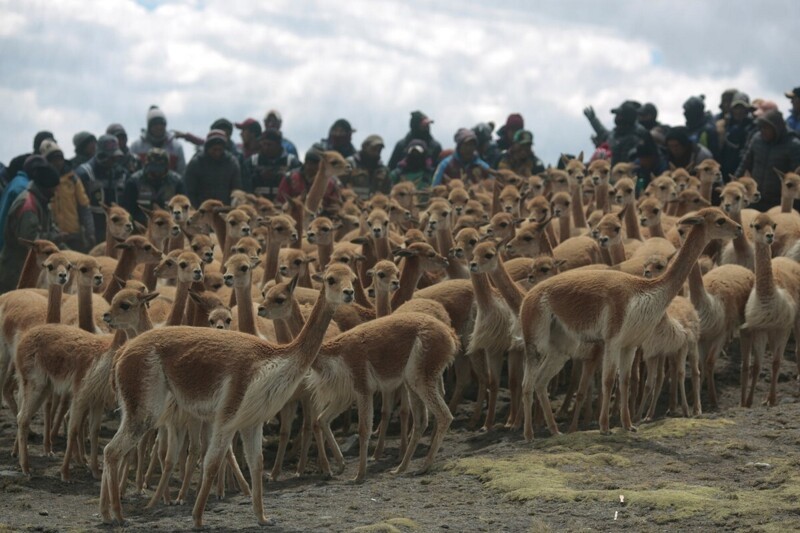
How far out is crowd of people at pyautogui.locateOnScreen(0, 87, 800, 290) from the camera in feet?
67.6

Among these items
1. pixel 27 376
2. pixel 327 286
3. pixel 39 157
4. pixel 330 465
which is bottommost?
pixel 330 465

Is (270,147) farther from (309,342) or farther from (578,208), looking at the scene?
(309,342)

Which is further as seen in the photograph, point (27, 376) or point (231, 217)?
point (231, 217)

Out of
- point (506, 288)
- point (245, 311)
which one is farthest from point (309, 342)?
point (506, 288)

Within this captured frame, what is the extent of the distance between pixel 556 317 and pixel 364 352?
6.64ft

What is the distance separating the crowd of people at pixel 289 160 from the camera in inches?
811

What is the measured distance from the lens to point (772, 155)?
68.1 ft

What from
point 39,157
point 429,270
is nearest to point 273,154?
point 39,157

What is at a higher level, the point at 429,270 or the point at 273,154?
the point at 273,154

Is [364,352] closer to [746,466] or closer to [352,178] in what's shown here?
[746,466]

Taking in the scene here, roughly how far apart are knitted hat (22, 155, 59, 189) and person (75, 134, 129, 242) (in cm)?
322

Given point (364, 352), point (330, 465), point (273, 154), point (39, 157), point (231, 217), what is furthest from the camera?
point (273, 154)

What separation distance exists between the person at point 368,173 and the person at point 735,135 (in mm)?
6546

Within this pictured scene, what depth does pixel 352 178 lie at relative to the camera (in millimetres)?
26203
